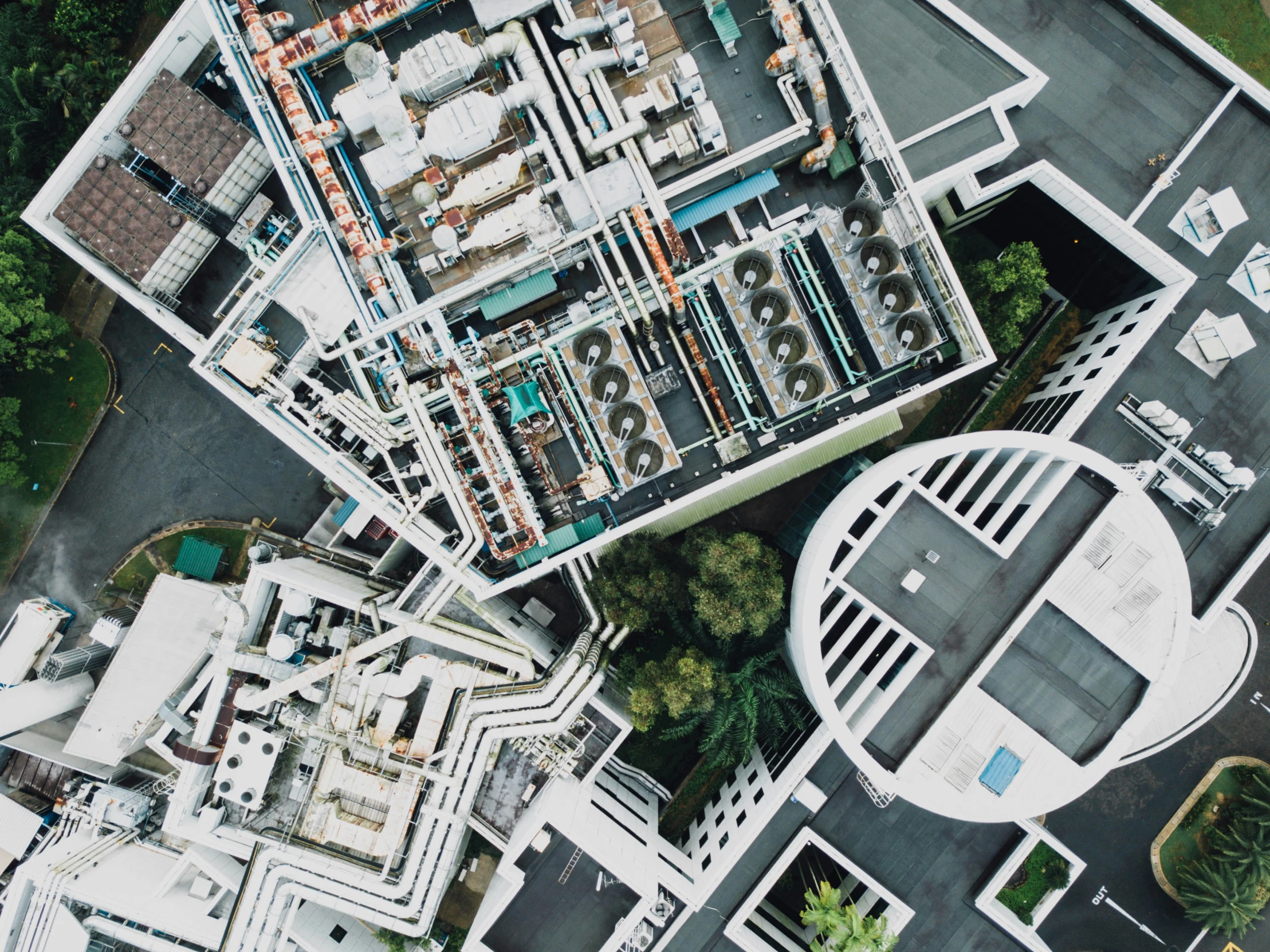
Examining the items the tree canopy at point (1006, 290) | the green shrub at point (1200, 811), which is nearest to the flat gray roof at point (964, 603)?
the tree canopy at point (1006, 290)

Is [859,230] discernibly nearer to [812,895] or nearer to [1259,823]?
[812,895]

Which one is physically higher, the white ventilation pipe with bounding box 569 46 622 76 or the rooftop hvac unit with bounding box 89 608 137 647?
the white ventilation pipe with bounding box 569 46 622 76

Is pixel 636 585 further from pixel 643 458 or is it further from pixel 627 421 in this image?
pixel 627 421

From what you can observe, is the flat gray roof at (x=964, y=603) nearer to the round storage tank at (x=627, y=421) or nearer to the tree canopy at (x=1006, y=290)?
the tree canopy at (x=1006, y=290)

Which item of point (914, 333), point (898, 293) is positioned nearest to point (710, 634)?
point (914, 333)

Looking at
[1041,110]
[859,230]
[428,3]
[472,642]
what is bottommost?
[472,642]

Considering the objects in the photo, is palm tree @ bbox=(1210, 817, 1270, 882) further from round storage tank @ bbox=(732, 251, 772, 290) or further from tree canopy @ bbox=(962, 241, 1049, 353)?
round storage tank @ bbox=(732, 251, 772, 290)

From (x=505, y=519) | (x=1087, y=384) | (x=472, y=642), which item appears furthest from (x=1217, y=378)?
(x=472, y=642)

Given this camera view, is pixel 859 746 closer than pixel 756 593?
Yes

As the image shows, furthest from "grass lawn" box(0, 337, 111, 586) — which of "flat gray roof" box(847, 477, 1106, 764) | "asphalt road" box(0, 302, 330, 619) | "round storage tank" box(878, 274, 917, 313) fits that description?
"flat gray roof" box(847, 477, 1106, 764)
